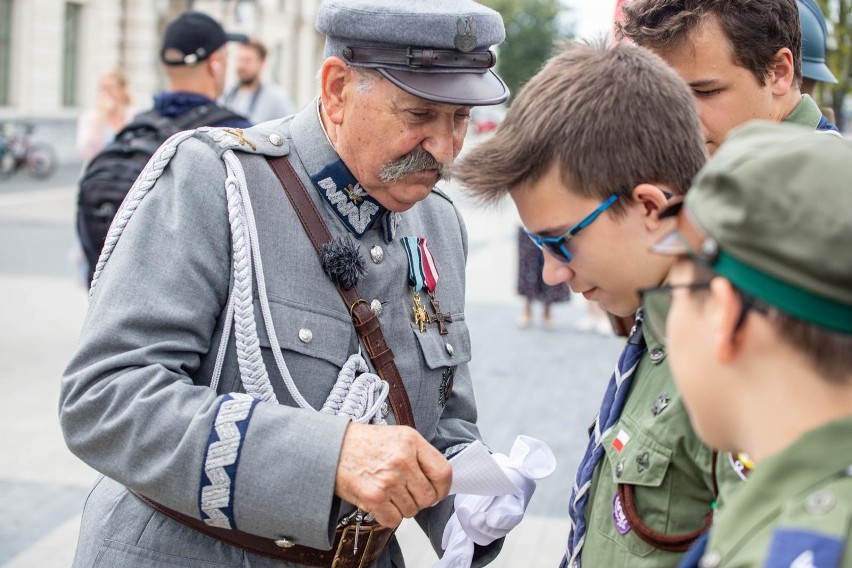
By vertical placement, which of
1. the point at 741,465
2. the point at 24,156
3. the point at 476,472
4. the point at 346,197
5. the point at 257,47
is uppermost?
the point at 346,197

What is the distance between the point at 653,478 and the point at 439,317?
2.32 ft

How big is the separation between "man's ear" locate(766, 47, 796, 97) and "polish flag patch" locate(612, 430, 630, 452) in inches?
35.3

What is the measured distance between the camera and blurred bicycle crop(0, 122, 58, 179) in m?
19.3

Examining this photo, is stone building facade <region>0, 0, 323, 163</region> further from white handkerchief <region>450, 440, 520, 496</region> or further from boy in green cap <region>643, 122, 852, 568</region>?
boy in green cap <region>643, 122, 852, 568</region>

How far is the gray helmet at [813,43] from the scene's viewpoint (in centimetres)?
319

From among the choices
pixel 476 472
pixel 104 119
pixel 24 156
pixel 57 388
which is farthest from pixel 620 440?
pixel 24 156

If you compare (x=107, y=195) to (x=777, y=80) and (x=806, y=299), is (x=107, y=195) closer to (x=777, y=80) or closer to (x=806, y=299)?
(x=777, y=80)

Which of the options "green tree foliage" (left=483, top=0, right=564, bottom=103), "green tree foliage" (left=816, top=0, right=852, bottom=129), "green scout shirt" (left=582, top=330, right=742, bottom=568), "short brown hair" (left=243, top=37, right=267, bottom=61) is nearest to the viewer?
"green scout shirt" (left=582, top=330, right=742, bottom=568)

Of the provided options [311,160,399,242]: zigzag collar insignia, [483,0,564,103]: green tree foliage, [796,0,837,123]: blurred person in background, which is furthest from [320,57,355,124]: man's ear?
[483,0,564,103]: green tree foliage

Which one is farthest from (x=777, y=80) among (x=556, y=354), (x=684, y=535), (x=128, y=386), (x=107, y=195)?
(x=556, y=354)

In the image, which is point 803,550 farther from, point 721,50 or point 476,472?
point 721,50

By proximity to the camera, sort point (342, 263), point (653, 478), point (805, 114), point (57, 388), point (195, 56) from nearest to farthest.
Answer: point (653, 478) → point (342, 263) → point (805, 114) → point (195, 56) → point (57, 388)

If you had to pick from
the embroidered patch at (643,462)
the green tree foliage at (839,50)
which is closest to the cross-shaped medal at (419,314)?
the embroidered patch at (643,462)

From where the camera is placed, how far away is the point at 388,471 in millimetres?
1864
